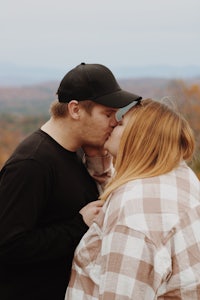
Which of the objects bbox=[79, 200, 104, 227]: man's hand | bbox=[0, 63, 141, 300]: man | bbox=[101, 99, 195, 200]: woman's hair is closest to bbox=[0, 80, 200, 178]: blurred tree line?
bbox=[101, 99, 195, 200]: woman's hair

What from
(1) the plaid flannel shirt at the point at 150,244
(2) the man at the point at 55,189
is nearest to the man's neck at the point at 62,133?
(2) the man at the point at 55,189

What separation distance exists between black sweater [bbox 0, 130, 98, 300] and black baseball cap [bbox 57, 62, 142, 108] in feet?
0.74

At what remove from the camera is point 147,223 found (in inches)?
75.1

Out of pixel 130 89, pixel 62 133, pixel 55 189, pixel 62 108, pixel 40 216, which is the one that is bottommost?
pixel 130 89

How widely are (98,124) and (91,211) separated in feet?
1.36

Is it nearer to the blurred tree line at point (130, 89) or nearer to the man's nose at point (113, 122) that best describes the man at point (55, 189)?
the man's nose at point (113, 122)

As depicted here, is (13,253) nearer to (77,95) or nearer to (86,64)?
(77,95)

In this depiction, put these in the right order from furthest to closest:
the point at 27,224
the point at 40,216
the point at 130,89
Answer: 1. the point at 130,89
2. the point at 40,216
3. the point at 27,224

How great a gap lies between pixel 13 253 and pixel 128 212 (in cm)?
60

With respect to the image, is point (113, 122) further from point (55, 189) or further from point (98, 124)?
point (55, 189)

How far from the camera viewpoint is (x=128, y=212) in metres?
1.92

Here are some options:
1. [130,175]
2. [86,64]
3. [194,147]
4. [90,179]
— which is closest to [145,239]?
[130,175]

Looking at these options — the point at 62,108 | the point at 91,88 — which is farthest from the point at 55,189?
the point at 91,88

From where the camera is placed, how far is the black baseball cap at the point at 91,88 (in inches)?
95.2
